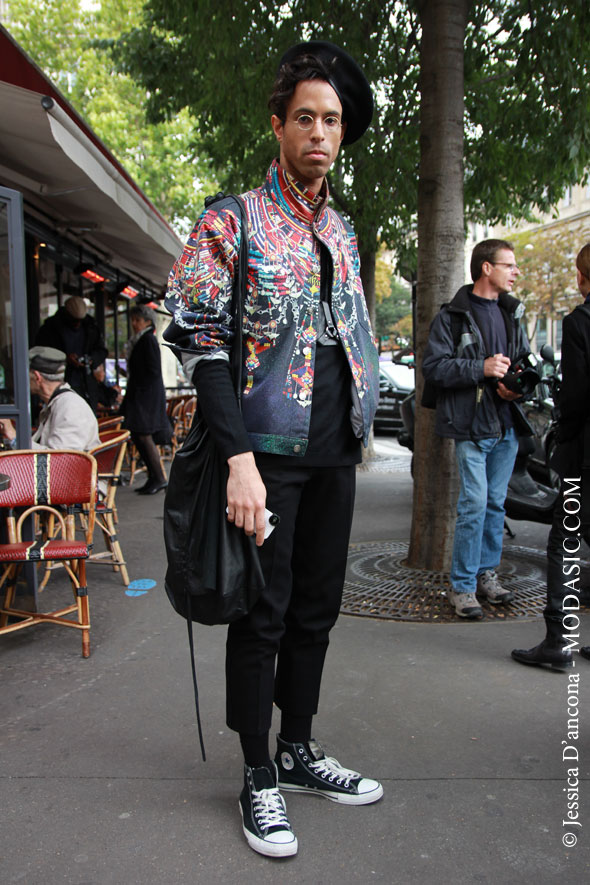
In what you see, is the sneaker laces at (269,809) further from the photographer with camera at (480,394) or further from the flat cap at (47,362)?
the flat cap at (47,362)

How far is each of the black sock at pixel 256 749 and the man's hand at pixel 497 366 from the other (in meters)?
2.42

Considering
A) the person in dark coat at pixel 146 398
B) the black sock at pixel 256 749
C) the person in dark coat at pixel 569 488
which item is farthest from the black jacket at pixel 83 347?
the black sock at pixel 256 749

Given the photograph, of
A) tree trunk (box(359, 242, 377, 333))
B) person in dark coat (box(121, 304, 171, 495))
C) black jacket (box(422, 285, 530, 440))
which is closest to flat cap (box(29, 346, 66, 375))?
black jacket (box(422, 285, 530, 440))

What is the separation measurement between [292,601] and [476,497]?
2041mm

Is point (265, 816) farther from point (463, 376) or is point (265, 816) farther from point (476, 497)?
point (463, 376)

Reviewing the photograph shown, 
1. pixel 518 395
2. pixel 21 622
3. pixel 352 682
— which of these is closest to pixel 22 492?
pixel 21 622

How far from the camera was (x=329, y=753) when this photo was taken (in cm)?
278

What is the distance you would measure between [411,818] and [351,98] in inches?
83.8

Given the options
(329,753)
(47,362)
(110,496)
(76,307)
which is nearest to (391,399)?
(76,307)

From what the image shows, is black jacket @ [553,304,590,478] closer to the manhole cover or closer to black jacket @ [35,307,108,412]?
the manhole cover

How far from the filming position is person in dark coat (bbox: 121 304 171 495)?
8.59 meters

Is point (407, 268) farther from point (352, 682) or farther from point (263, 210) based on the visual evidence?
point (263, 210)

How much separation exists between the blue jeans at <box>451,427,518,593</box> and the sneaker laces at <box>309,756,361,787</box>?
186cm

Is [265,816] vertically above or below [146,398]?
below
